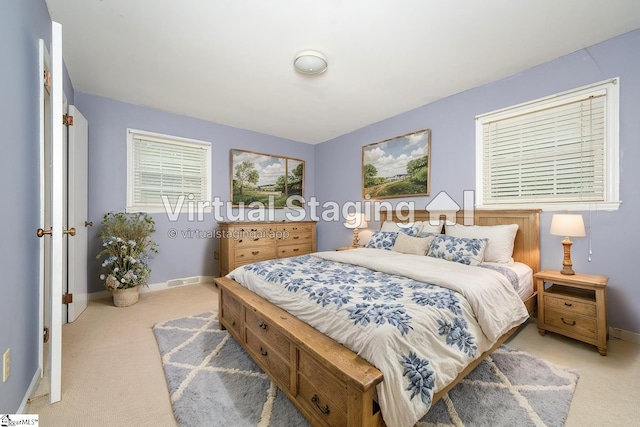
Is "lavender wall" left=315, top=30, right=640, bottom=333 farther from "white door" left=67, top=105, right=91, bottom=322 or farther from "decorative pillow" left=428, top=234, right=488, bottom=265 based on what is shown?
"white door" left=67, top=105, right=91, bottom=322

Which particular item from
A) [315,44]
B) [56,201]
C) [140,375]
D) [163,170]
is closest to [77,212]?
[163,170]

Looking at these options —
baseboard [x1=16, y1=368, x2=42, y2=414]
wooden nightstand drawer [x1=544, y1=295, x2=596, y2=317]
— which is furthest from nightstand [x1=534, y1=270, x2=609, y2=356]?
baseboard [x1=16, y1=368, x2=42, y2=414]

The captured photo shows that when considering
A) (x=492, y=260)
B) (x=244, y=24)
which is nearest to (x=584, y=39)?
→ (x=492, y=260)

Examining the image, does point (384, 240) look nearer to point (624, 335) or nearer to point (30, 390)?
point (624, 335)

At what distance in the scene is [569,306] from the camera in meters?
2.22

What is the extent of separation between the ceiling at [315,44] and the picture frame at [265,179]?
1.23 metres

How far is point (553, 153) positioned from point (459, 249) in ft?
4.47

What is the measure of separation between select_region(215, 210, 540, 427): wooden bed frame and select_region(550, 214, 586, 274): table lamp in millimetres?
976

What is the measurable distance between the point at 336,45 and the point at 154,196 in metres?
3.12

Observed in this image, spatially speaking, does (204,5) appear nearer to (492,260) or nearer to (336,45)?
(336,45)

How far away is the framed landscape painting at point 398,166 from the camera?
3.64 metres

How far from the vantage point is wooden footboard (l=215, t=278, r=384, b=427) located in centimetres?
108

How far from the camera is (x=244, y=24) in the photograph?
6.76 feet

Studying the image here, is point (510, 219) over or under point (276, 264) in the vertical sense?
over
